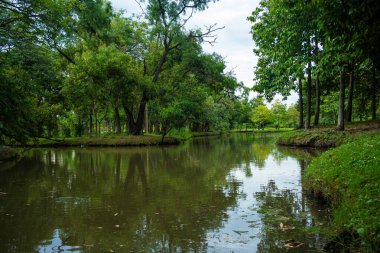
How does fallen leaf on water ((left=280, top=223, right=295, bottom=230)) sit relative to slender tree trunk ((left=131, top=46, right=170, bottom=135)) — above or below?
below

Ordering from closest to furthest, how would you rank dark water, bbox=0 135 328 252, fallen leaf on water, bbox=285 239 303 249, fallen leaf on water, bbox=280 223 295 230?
fallen leaf on water, bbox=285 239 303 249 < dark water, bbox=0 135 328 252 < fallen leaf on water, bbox=280 223 295 230

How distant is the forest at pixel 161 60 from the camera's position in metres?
6.58

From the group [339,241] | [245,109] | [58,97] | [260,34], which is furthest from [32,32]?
[245,109]

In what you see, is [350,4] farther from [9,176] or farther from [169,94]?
[169,94]

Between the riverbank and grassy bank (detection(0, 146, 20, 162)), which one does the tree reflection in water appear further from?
grassy bank (detection(0, 146, 20, 162))

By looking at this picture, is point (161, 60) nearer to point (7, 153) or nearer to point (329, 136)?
point (7, 153)

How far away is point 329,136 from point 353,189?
48.4ft

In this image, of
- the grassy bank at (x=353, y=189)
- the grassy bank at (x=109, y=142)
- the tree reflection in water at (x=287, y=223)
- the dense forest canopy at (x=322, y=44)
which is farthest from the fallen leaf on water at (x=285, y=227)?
the grassy bank at (x=109, y=142)

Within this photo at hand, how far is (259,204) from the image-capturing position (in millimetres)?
7180

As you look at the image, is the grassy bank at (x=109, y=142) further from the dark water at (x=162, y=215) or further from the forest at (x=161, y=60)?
the dark water at (x=162, y=215)

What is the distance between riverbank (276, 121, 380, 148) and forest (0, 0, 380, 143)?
1059 mm

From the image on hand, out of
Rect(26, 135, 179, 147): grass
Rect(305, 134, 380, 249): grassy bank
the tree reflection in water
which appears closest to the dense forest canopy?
Rect(305, 134, 380, 249): grassy bank

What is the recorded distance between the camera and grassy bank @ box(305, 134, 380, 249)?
4.10m

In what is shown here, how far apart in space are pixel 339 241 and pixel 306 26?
48.9 ft
